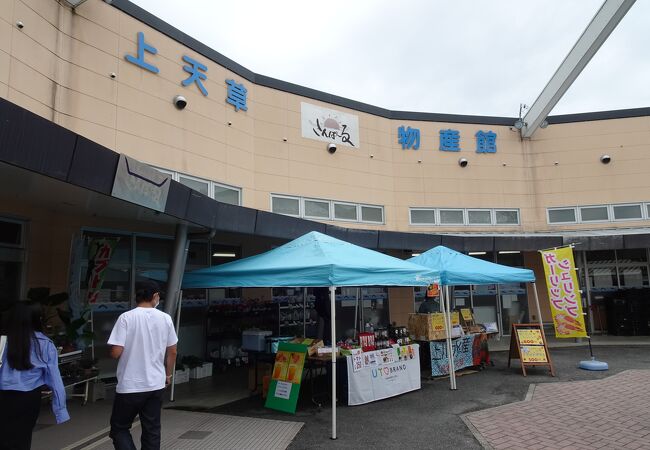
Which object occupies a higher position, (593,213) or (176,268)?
(593,213)

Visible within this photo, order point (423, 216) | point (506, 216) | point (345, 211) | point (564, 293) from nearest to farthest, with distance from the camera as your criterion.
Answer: point (564, 293) → point (345, 211) → point (423, 216) → point (506, 216)

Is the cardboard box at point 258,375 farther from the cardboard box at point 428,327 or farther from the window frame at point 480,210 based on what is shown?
the window frame at point 480,210

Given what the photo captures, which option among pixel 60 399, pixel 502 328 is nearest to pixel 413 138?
pixel 502 328

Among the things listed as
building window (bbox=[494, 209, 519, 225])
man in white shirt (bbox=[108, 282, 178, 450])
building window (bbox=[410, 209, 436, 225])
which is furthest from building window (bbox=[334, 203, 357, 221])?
man in white shirt (bbox=[108, 282, 178, 450])

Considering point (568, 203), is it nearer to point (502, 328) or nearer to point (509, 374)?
point (502, 328)

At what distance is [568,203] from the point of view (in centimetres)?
1553

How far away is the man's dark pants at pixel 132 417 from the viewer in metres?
3.91

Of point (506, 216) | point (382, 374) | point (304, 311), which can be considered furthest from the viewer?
point (506, 216)

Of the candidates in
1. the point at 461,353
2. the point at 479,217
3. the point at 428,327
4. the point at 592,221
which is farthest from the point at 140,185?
the point at 592,221

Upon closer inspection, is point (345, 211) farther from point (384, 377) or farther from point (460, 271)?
point (384, 377)

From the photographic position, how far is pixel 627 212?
15.2 m

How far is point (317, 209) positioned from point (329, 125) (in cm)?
265

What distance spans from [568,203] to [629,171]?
2283 mm

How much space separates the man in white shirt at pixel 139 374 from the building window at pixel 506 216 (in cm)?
1354
